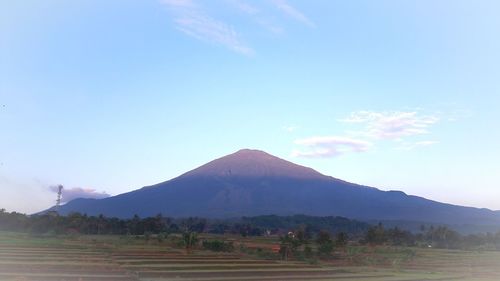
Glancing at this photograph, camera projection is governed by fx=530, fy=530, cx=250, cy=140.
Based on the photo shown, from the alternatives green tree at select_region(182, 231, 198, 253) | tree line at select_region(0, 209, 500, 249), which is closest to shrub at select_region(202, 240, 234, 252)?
green tree at select_region(182, 231, 198, 253)

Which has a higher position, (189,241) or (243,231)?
(243,231)

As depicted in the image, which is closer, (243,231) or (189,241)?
(189,241)

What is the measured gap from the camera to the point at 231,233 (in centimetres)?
12456

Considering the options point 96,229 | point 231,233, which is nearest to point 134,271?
point 96,229

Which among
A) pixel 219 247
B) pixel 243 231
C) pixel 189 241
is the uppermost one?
pixel 243 231

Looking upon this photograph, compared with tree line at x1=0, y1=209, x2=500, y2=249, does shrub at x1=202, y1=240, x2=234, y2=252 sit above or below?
below

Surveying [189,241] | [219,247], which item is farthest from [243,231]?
[189,241]

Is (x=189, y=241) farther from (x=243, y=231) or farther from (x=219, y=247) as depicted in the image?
(x=243, y=231)

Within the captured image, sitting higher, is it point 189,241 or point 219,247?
point 189,241

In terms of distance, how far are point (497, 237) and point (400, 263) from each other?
50376 mm

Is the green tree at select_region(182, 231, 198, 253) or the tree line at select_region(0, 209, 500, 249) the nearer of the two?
the green tree at select_region(182, 231, 198, 253)

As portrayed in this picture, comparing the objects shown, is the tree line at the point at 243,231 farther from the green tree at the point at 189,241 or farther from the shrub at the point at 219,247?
the shrub at the point at 219,247

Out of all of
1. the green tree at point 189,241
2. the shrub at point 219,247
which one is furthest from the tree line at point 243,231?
the shrub at point 219,247

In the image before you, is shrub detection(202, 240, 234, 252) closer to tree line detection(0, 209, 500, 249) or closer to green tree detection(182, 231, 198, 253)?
green tree detection(182, 231, 198, 253)
